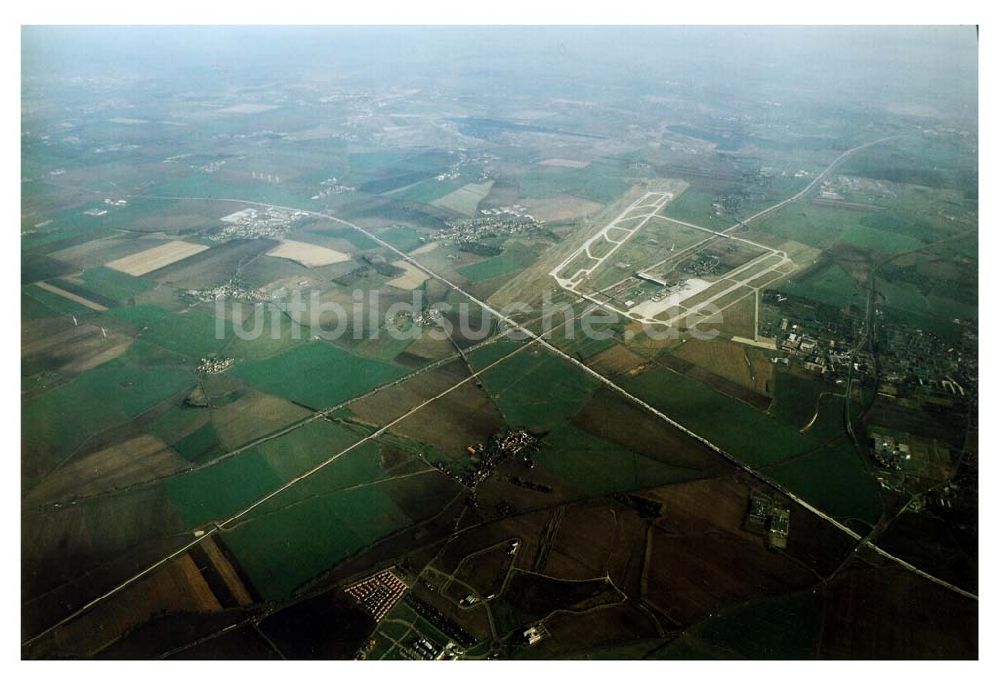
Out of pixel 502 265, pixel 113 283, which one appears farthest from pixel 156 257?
pixel 502 265

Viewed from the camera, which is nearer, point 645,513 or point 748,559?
point 748,559

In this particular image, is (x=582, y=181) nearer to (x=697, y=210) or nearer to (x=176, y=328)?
(x=697, y=210)

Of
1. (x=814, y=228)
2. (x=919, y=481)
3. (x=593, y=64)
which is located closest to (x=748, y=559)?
(x=919, y=481)

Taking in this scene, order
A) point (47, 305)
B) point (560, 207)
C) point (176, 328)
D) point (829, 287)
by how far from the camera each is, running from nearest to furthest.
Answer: point (176, 328) < point (47, 305) < point (829, 287) < point (560, 207)

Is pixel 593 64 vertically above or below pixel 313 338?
above

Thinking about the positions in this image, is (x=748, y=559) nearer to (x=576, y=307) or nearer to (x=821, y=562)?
(x=821, y=562)

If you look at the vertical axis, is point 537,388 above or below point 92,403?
below

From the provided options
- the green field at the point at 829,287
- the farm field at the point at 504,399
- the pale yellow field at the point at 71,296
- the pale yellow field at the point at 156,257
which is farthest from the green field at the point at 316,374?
the green field at the point at 829,287
